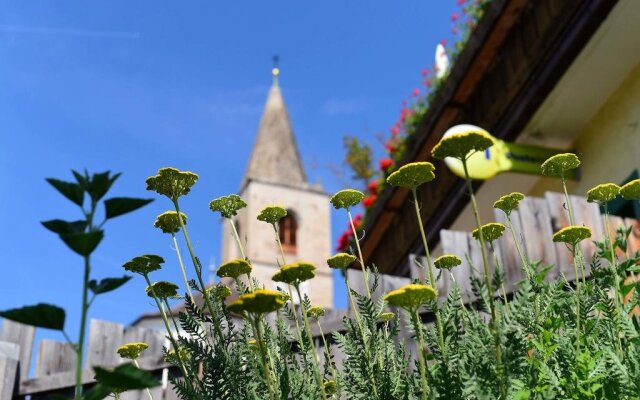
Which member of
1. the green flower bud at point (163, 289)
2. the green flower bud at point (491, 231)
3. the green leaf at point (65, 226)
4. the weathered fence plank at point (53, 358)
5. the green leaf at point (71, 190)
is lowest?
the green leaf at point (65, 226)

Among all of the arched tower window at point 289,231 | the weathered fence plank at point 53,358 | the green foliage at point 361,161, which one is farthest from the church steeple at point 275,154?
the weathered fence plank at point 53,358

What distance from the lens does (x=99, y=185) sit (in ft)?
3.39

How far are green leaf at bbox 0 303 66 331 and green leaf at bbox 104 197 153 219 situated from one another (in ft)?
0.50

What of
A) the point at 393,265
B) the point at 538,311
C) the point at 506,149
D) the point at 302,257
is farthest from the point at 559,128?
the point at 302,257

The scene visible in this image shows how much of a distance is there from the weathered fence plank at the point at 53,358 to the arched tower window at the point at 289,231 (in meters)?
39.6

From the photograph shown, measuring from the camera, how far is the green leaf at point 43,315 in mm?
973

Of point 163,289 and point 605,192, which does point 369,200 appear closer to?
point 605,192

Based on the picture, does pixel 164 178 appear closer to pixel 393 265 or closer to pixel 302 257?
pixel 393 265

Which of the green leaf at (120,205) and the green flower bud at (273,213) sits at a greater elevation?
the green flower bud at (273,213)

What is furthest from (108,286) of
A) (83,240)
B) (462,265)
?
(462,265)

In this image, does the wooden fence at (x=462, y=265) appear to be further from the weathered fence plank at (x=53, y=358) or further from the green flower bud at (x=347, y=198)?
the green flower bud at (x=347, y=198)

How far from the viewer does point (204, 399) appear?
52.8 inches

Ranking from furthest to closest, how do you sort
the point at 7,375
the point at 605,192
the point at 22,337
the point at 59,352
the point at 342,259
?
the point at 59,352, the point at 22,337, the point at 7,375, the point at 605,192, the point at 342,259

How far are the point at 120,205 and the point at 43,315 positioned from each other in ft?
0.58
